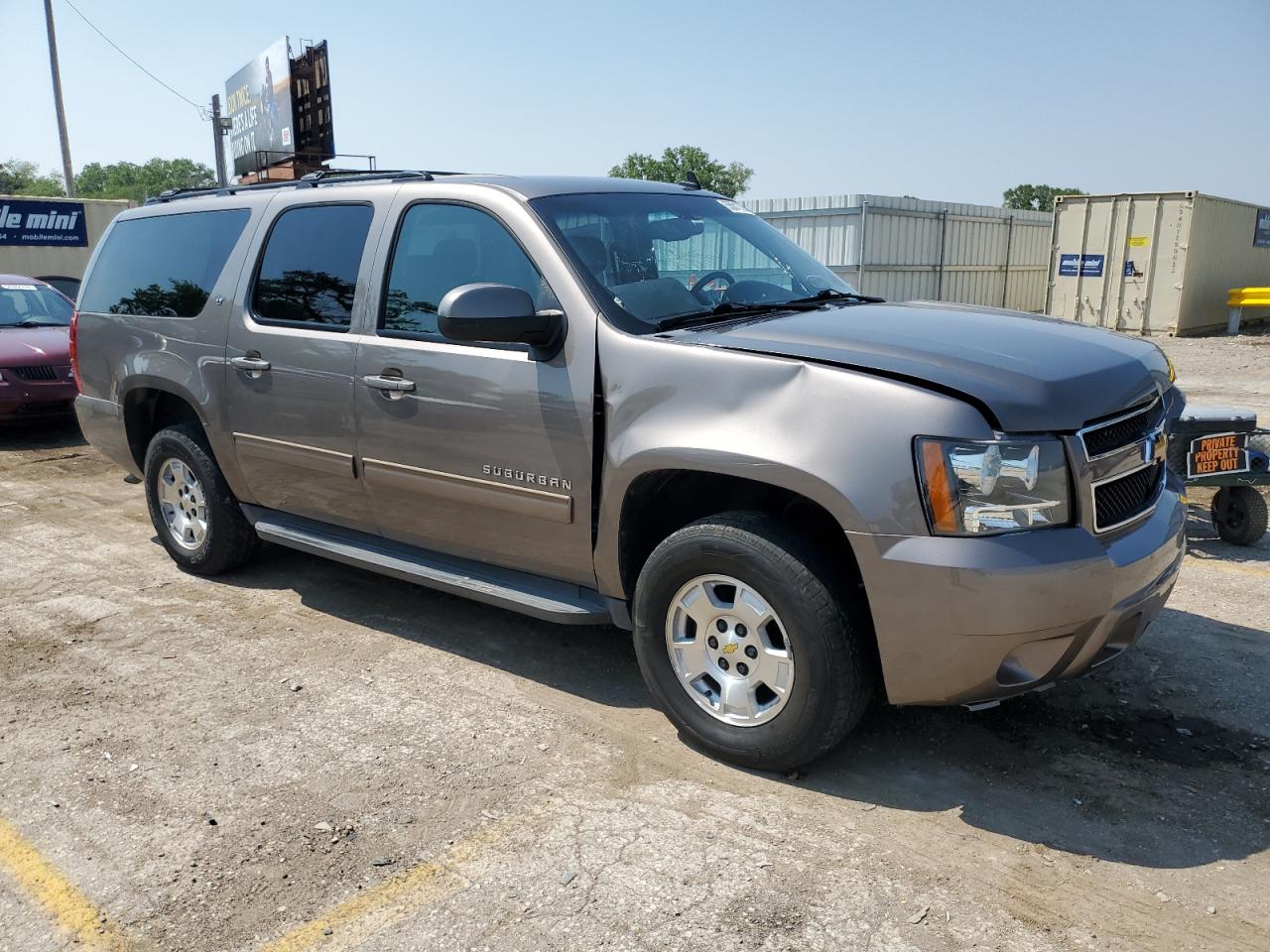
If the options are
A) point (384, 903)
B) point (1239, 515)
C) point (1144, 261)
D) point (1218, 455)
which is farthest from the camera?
point (1144, 261)

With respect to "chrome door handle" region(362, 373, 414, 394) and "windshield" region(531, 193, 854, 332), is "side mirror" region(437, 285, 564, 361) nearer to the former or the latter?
"windshield" region(531, 193, 854, 332)

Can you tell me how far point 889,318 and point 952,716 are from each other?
1491 mm

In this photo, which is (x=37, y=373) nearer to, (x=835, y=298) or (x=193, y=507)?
(x=193, y=507)

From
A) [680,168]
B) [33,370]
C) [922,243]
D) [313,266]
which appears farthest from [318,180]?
[680,168]

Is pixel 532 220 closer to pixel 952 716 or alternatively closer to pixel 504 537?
pixel 504 537

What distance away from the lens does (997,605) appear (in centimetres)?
286

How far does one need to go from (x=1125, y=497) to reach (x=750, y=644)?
1.26 m

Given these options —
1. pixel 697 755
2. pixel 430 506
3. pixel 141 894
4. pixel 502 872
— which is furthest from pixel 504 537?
pixel 141 894

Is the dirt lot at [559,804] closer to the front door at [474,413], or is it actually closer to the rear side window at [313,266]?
the front door at [474,413]

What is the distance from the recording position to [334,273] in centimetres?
454

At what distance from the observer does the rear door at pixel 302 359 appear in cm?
444

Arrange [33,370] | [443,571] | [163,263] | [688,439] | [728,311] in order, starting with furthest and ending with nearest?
1. [33,370]
2. [163,263]
3. [443,571]
4. [728,311]
5. [688,439]

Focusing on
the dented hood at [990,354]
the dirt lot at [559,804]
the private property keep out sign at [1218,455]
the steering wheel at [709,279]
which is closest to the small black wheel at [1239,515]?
the private property keep out sign at [1218,455]

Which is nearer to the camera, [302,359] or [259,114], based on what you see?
[302,359]
